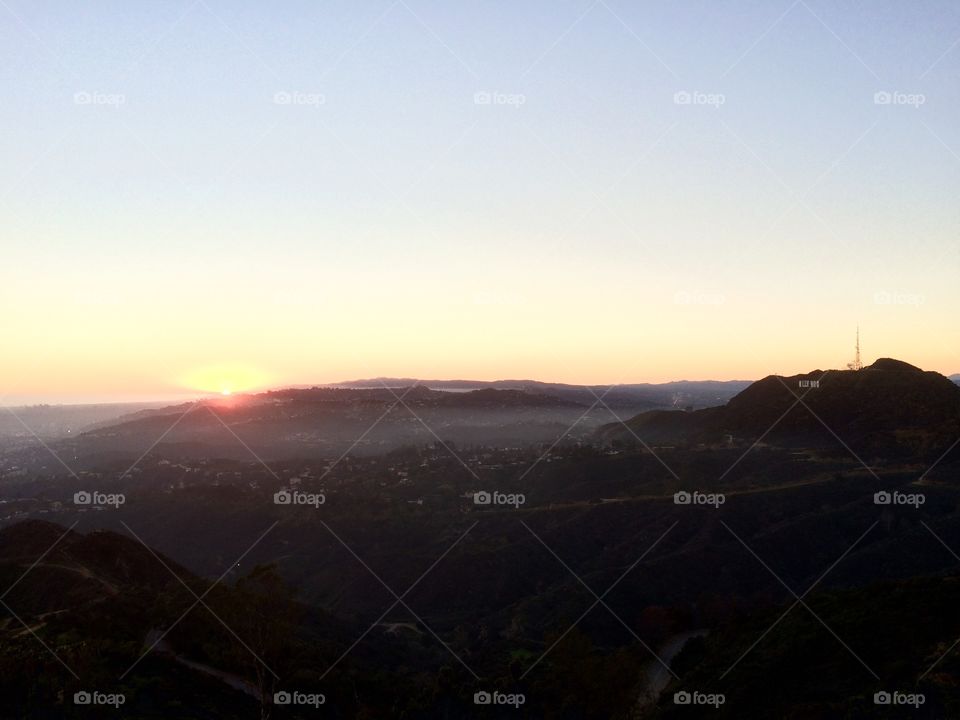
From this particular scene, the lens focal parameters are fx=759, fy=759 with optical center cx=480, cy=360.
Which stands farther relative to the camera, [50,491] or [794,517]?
[50,491]

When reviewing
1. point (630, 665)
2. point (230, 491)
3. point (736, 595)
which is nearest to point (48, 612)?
point (630, 665)

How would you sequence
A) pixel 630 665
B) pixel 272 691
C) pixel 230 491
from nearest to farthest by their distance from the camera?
pixel 272 691 < pixel 630 665 < pixel 230 491

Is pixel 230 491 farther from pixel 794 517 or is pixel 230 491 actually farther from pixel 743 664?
pixel 743 664

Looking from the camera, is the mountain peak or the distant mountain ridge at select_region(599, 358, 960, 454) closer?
the distant mountain ridge at select_region(599, 358, 960, 454)

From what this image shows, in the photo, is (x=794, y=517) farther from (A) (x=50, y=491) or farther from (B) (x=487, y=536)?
(A) (x=50, y=491)

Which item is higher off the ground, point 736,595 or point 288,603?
point 288,603

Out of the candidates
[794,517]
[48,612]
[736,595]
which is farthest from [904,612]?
[794,517]

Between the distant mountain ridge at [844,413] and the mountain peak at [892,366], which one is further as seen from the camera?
the mountain peak at [892,366]

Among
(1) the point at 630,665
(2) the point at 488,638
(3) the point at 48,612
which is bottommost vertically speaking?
(2) the point at 488,638

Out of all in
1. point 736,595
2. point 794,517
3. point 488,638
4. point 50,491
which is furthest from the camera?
Result: point 50,491
